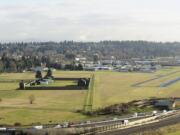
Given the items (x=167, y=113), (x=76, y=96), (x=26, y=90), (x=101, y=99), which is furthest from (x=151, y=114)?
(x=26, y=90)

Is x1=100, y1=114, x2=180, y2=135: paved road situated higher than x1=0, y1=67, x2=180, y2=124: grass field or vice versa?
x1=100, y1=114, x2=180, y2=135: paved road

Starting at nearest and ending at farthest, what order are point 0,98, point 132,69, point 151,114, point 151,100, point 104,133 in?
point 104,133, point 151,114, point 151,100, point 0,98, point 132,69

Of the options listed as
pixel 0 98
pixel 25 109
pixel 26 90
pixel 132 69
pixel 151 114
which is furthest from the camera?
pixel 132 69

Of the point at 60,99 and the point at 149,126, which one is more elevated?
the point at 149,126

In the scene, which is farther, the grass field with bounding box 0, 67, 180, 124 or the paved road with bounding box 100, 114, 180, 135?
the grass field with bounding box 0, 67, 180, 124

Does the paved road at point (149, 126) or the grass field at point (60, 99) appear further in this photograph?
the grass field at point (60, 99)

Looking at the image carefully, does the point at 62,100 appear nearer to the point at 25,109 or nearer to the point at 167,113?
the point at 25,109

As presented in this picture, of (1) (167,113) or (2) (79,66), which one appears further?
(2) (79,66)

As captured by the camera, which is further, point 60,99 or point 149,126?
point 60,99

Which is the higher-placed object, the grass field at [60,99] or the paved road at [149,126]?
the paved road at [149,126]

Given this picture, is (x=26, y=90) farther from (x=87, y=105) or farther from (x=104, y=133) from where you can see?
(x=104, y=133)
